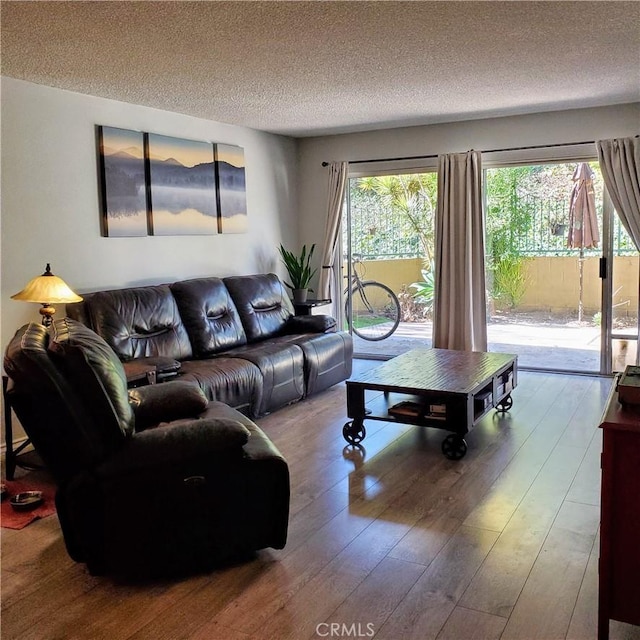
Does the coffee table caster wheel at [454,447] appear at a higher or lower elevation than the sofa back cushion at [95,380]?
lower

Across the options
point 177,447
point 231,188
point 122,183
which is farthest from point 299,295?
point 177,447

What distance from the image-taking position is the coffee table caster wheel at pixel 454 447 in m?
3.67

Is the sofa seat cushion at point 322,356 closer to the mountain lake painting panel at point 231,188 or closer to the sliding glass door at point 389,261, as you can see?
the mountain lake painting panel at point 231,188

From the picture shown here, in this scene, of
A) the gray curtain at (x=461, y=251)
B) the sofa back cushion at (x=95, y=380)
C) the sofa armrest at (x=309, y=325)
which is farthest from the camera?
the gray curtain at (x=461, y=251)

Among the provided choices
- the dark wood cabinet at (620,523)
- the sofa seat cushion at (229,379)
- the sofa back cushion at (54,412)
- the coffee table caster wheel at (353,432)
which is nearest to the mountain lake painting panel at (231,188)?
the sofa seat cushion at (229,379)

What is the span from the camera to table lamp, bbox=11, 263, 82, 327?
3.67m

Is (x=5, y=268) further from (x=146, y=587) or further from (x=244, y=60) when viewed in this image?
(x=146, y=587)

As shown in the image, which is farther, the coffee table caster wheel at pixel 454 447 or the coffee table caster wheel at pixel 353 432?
the coffee table caster wheel at pixel 353 432

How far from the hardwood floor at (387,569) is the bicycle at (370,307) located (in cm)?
315

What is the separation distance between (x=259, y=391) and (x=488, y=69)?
2517 mm

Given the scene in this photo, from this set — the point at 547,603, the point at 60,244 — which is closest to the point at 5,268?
the point at 60,244

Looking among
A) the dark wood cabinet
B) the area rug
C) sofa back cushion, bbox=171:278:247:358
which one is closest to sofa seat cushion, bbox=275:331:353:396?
sofa back cushion, bbox=171:278:247:358

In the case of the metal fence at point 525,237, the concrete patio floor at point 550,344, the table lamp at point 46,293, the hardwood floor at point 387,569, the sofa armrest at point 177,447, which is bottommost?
the hardwood floor at point 387,569

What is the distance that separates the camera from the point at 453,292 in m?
6.19
